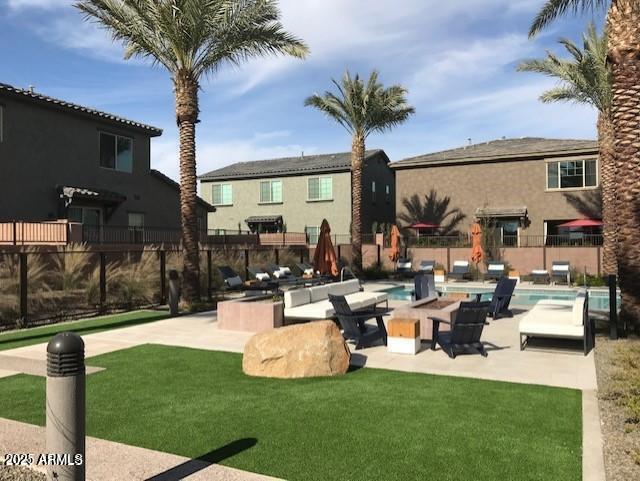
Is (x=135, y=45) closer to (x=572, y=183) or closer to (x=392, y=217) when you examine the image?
(x=572, y=183)

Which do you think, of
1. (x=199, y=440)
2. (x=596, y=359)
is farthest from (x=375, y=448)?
(x=596, y=359)

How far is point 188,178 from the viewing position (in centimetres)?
1684

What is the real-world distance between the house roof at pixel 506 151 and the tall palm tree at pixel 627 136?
20.6m

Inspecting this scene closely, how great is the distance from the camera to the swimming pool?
17602 millimetres

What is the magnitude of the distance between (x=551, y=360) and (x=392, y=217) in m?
36.1

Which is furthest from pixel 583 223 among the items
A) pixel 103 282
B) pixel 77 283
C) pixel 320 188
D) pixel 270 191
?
pixel 77 283

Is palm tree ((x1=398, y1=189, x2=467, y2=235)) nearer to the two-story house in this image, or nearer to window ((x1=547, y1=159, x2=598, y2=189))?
the two-story house

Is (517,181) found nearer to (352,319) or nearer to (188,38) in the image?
(188,38)

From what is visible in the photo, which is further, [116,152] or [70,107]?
[116,152]

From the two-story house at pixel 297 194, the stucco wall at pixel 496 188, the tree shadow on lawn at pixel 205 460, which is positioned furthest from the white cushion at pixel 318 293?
the two-story house at pixel 297 194

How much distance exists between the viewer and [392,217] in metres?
44.6

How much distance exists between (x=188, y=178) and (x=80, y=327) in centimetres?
602

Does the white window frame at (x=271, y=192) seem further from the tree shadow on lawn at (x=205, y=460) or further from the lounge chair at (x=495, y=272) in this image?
the tree shadow on lawn at (x=205, y=460)

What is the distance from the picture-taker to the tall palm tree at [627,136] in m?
11.1
